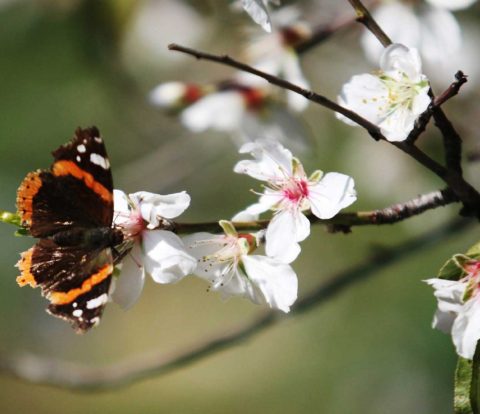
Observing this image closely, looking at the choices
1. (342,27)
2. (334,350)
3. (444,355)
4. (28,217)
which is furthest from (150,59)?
(334,350)

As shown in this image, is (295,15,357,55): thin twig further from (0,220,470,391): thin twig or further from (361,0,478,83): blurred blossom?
(0,220,470,391): thin twig

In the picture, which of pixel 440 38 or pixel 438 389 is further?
pixel 438 389

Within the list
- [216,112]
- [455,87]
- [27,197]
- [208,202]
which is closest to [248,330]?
[216,112]

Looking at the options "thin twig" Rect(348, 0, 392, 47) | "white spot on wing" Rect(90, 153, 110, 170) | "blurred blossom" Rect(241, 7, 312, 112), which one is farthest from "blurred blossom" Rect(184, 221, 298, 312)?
"blurred blossom" Rect(241, 7, 312, 112)

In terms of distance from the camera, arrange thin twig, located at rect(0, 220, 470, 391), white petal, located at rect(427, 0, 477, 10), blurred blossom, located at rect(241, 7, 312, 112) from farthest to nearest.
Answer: thin twig, located at rect(0, 220, 470, 391), blurred blossom, located at rect(241, 7, 312, 112), white petal, located at rect(427, 0, 477, 10)

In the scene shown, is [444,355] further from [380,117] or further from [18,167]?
[18,167]

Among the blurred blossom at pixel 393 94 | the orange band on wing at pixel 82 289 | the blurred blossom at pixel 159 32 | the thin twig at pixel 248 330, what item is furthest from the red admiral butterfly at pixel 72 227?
the blurred blossom at pixel 159 32

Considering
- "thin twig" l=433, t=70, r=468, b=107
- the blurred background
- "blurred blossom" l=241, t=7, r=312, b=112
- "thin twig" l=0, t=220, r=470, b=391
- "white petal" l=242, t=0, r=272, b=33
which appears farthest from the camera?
the blurred background
